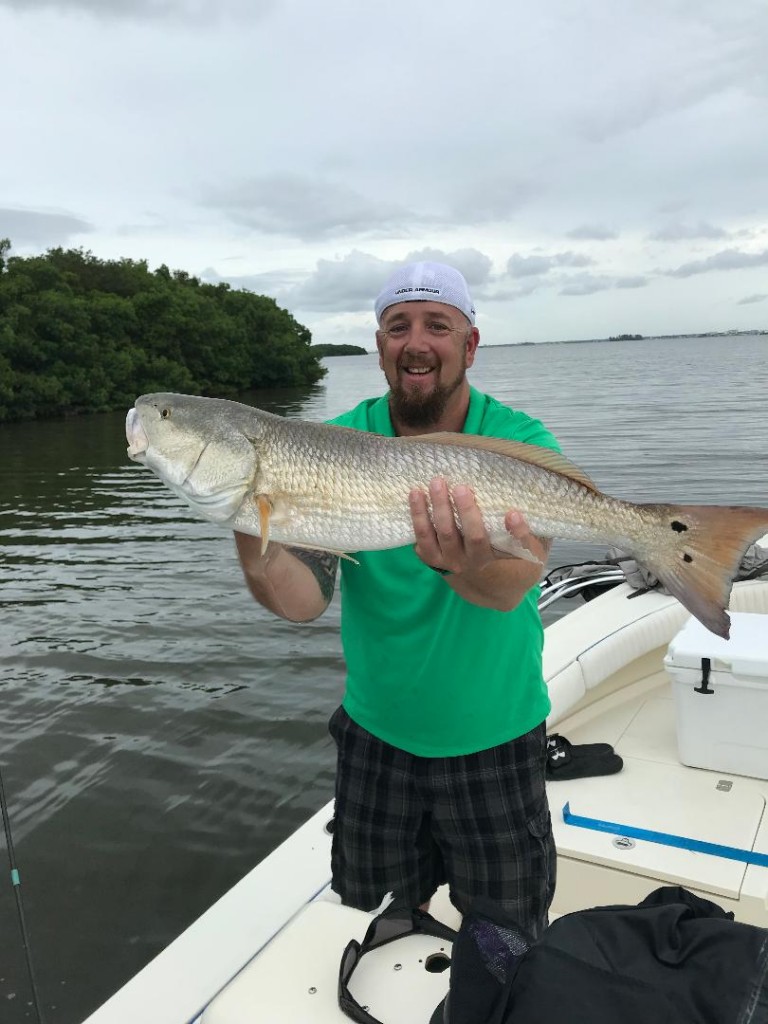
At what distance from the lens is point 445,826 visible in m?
2.72

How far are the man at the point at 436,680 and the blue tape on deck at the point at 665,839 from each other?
811 mm

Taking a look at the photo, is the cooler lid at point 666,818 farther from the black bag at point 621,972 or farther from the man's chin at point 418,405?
the man's chin at point 418,405

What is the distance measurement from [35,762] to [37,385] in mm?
39247

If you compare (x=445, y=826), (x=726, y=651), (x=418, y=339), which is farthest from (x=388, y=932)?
(x=726, y=651)

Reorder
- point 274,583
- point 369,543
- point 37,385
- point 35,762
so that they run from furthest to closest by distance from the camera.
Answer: point 37,385 < point 35,762 < point 274,583 < point 369,543

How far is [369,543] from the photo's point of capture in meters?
2.56

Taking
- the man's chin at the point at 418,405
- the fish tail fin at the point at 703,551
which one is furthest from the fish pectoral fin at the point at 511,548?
the man's chin at the point at 418,405

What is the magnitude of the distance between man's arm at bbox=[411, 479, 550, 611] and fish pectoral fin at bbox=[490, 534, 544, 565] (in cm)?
1

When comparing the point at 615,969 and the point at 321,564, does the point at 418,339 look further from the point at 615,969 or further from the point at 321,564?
the point at 615,969

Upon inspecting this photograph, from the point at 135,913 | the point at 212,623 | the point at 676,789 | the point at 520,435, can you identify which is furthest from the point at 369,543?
the point at 212,623

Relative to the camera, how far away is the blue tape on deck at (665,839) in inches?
130

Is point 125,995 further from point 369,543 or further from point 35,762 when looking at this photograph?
point 35,762

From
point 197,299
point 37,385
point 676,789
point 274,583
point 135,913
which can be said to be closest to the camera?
point 274,583

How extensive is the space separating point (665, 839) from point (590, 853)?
13.9 inches
